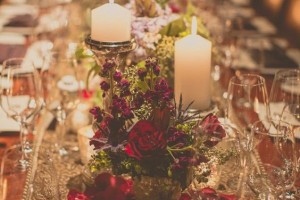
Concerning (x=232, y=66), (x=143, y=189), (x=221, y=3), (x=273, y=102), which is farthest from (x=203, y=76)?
(x=221, y=3)

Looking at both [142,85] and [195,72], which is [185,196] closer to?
[142,85]

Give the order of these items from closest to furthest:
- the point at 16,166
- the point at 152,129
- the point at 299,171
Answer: the point at 152,129
the point at 299,171
the point at 16,166

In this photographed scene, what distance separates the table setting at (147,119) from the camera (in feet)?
4.07

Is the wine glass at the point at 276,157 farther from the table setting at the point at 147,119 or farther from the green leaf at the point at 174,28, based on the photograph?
the green leaf at the point at 174,28

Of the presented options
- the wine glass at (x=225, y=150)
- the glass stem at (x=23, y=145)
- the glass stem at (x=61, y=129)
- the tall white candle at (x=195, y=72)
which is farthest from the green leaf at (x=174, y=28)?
the wine glass at (x=225, y=150)

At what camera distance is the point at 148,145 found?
3.90 feet

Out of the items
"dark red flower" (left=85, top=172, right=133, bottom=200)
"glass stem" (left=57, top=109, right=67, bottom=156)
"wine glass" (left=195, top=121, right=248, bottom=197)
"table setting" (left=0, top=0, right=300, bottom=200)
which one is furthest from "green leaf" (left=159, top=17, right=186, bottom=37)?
"dark red flower" (left=85, top=172, right=133, bottom=200)

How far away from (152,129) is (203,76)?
50 centimetres

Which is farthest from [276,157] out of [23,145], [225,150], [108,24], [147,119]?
[23,145]

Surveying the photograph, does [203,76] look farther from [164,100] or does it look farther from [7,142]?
[7,142]

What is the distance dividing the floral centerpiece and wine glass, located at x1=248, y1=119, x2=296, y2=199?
0.20 m

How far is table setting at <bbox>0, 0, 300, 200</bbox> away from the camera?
1240 millimetres

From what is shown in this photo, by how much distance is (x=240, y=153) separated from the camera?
129 cm

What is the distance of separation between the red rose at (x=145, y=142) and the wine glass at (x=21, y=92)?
1.93 ft
